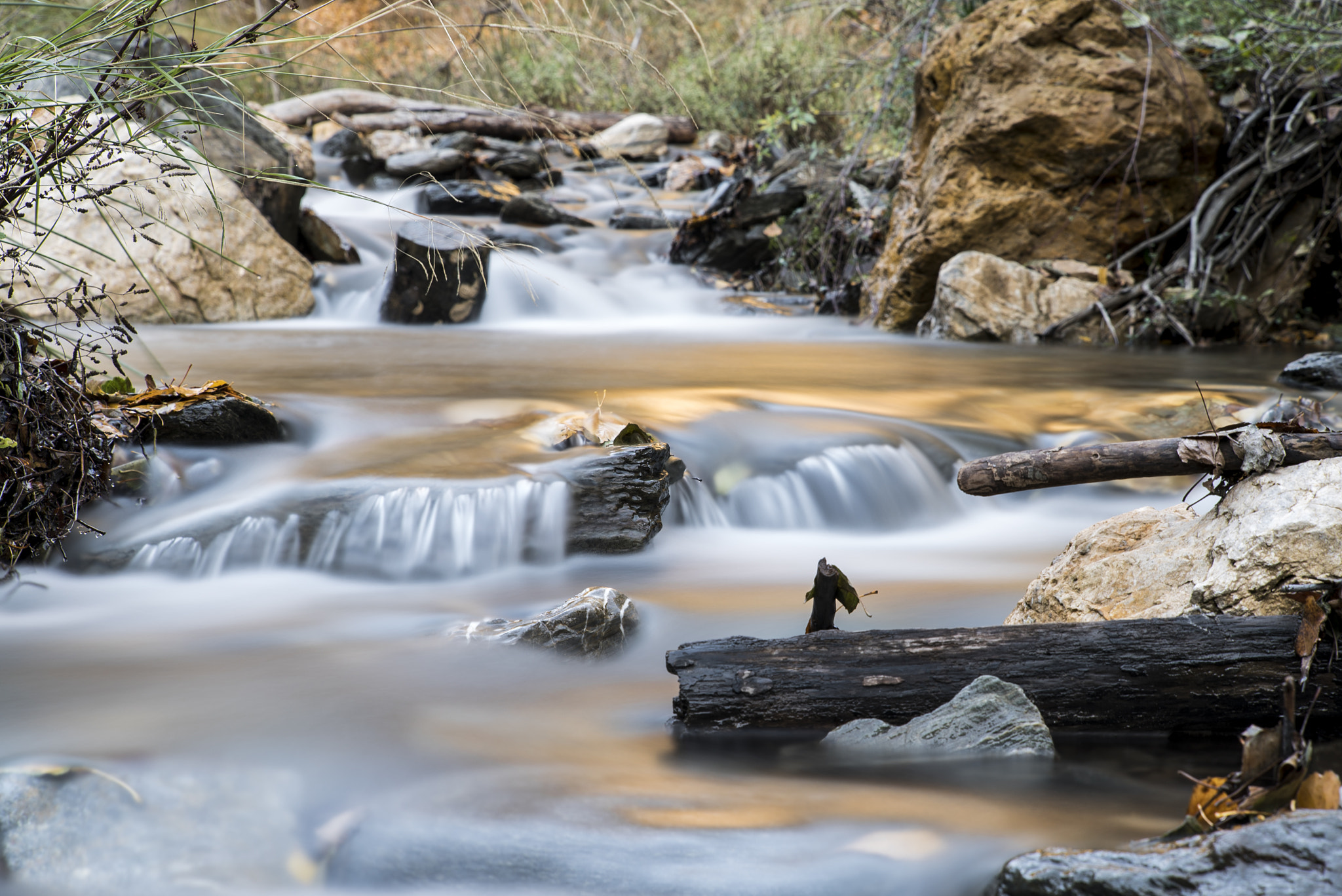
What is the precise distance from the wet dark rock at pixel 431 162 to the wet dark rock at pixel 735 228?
3.21m

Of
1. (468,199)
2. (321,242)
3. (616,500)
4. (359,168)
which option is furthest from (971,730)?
(359,168)

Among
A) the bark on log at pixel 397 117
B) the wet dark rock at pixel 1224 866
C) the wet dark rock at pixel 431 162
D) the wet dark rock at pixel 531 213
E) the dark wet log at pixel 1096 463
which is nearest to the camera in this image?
the wet dark rock at pixel 1224 866

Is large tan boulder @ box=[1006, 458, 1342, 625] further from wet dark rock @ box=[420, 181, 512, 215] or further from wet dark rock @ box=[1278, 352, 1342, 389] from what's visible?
wet dark rock @ box=[420, 181, 512, 215]

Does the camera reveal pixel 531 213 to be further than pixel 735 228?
Yes

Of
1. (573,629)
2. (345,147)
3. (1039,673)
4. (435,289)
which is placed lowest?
(435,289)

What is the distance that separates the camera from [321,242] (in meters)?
9.50

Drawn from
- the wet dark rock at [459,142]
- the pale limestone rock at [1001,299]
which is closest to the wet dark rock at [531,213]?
the wet dark rock at [459,142]

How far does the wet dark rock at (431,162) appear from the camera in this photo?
39.3 ft

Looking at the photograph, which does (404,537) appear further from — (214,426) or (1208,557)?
(1208,557)

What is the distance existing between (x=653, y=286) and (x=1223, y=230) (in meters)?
4.99

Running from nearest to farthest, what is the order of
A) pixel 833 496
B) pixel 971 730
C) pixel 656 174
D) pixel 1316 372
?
pixel 971 730, pixel 833 496, pixel 1316 372, pixel 656 174

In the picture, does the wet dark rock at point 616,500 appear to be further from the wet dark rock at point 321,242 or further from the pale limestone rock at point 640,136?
the pale limestone rock at point 640,136

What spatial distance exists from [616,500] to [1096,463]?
72.6 inches

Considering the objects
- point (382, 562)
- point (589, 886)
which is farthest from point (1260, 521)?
point (382, 562)
